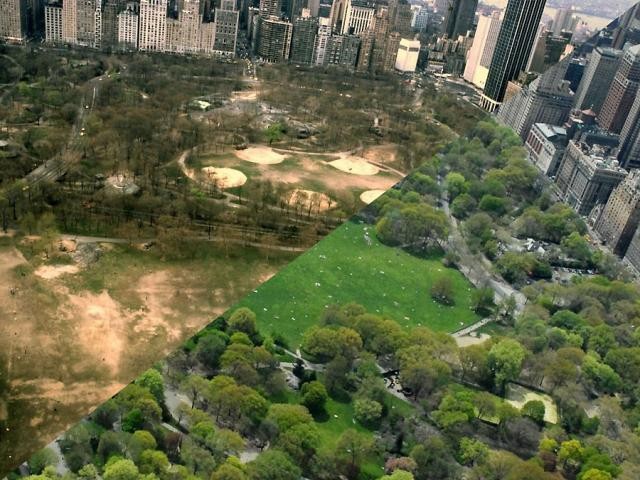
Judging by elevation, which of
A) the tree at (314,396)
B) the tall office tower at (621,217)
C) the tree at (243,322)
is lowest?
the tree at (314,396)

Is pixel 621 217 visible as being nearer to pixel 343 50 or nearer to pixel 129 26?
pixel 343 50

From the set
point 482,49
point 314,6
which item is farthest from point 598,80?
point 314,6

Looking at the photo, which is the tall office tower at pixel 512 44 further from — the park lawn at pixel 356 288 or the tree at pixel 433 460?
the tree at pixel 433 460

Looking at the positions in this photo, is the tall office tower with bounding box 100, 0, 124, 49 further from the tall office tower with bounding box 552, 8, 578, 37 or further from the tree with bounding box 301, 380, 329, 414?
the tree with bounding box 301, 380, 329, 414

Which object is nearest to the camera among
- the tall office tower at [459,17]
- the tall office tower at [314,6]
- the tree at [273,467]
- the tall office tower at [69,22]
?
the tree at [273,467]

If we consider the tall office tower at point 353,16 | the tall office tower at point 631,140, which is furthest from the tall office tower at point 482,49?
the tall office tower at point 631,140

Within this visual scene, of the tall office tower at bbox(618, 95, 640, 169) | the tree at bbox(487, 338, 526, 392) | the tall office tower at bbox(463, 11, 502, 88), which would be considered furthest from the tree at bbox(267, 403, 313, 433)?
the tall office tower at bbox(463, 11, 502, 88)

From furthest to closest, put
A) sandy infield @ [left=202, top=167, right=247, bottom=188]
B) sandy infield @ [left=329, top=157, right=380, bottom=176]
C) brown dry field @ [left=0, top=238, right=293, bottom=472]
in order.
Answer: sandy infield @ [left=329, top=157, right=380, bottom=176]
sandy infield @ [left=202, top=167, right=247, bottom=188]
brown dry field @ [left=0, top=238, right=293, bottom=472]
